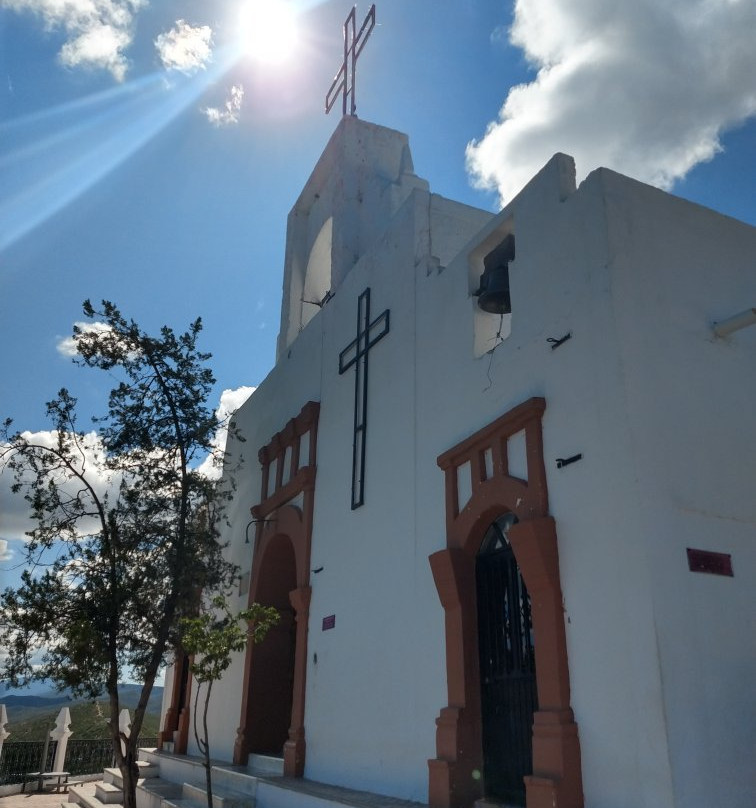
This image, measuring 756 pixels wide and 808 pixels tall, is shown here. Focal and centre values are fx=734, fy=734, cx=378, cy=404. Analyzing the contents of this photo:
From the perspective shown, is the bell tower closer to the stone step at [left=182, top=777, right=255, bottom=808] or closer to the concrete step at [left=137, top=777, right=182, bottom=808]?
the stone step at [left=182, top=777, right=255, bottom=808]

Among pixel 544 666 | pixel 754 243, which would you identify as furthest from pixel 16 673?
pixel 754 243

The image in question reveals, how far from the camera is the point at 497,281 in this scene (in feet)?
21.4

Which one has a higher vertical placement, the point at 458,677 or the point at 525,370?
the point at 525,370

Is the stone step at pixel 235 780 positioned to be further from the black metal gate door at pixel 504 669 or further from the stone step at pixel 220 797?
the black metal gate door at pixel 504 669

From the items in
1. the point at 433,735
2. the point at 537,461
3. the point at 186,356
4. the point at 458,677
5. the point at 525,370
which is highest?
the point at 186,356

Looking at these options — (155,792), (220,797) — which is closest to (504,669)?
(220,797)

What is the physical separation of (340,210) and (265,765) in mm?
7996

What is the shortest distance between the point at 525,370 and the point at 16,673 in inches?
236

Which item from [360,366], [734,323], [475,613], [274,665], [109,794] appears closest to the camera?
[734,323]

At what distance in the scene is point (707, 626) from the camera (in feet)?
13.9

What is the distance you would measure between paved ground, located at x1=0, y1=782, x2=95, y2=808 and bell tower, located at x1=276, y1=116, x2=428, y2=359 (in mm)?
8428

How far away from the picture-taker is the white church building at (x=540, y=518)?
4227 mm

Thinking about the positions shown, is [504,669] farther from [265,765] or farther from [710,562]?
[265,765]

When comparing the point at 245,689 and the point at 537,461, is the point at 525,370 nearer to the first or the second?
the point at 537,461
